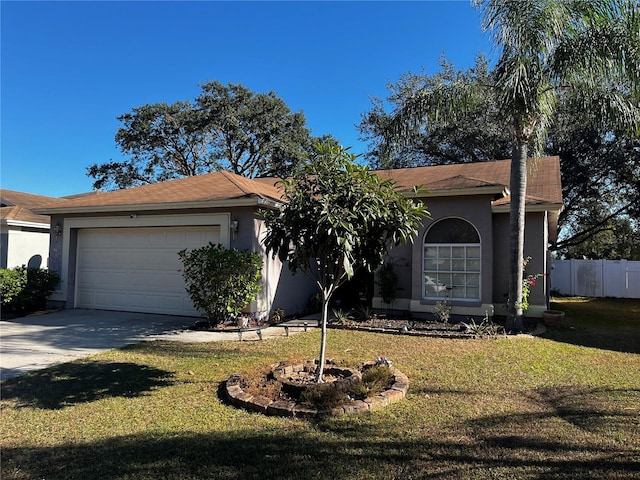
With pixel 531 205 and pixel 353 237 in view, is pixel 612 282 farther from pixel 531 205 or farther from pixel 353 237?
pixel 353 237

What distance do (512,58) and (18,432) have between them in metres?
10.4

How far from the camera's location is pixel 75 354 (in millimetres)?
7160

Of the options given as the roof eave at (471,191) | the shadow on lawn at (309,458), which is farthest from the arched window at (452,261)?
the shadow on lawn at (309,458)

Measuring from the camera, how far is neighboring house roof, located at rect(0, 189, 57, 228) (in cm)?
1451

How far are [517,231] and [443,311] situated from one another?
8.58ft

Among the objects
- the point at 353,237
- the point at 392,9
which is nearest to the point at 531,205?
the point at 392,9

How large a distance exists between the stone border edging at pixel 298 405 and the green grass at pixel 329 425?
0.11 meters

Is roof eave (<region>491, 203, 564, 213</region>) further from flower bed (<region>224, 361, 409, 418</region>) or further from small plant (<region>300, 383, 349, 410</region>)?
small plant (<region>300, 383, 349, 410</region>)

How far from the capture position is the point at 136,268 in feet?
38.5

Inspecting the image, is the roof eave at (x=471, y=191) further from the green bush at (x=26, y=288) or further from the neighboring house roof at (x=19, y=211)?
the neighboring house roof at (x=19, y=211)

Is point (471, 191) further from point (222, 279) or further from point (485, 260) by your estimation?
point (222, 279)

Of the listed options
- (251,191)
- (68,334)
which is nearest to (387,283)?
(251,191)

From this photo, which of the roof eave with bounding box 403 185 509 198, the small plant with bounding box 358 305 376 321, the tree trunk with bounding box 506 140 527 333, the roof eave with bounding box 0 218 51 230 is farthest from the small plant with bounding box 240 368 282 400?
the roof eave with bounding box 0 218 51 230

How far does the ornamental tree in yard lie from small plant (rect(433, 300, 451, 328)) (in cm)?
539
